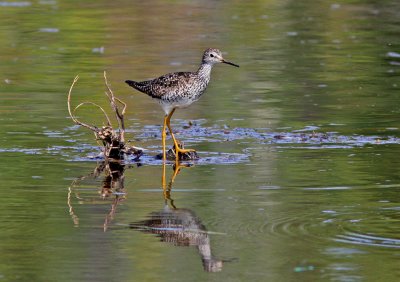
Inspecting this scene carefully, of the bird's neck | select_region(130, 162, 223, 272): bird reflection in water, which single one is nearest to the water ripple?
select_region(130, 162, 223, 272): bird reflection in water

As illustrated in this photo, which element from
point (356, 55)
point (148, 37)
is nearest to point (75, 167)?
point (356, 55)

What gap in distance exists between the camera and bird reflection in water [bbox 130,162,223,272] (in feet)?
27.6

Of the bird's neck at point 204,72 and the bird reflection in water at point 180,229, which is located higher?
the bird's neck at point 204,72

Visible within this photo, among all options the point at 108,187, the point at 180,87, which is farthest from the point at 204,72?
the point at 108,187

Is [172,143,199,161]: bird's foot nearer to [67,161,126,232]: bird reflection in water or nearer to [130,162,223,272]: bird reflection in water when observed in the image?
[67,161,126,232]: bird reflection in water

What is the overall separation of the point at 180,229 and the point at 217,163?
296 cm

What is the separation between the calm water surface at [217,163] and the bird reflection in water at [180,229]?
0.02 meters

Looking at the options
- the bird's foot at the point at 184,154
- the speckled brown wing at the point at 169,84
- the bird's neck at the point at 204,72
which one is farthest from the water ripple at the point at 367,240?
the bird's neck at the point at 204,72

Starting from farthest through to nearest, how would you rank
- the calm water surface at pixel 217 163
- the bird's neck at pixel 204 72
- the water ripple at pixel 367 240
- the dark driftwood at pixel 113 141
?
the bird's neck at pixel 204 72, the dark driftwood at pixel 113 141, the water ripple at pixel 367 240, the calm water surface at pixel 217 163

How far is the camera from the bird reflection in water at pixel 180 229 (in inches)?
332

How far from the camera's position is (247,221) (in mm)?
9508

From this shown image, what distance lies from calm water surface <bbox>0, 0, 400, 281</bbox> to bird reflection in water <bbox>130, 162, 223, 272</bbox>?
0.05 ft

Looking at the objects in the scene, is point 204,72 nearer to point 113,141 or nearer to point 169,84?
point 169,84

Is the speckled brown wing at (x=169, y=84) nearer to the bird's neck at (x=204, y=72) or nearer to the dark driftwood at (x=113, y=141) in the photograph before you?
the bird's neck at (x=204, y=72)
